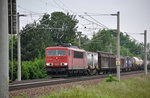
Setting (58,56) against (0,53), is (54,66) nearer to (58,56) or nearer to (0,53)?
(58,56)

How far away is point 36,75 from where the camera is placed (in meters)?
32.3

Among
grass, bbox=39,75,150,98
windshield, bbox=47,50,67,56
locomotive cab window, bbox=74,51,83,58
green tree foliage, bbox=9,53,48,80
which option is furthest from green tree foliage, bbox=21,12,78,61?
grass, bbox=39,75,150,98

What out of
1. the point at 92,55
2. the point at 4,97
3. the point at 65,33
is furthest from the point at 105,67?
the point at 4,97

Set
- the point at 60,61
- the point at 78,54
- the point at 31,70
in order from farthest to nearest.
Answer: the point at 78,54 → the point at 31,70 → the point at 60,61

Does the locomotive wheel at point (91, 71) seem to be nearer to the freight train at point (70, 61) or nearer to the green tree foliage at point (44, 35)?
the freight train at point (70, 61)

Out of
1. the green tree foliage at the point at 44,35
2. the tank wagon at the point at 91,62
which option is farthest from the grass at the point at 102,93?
the green tree foliage at the point at 44,35

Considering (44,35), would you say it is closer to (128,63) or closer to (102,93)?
(128,63)

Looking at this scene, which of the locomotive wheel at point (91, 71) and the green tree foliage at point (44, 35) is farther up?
the green tree foliage at point (44, 35)

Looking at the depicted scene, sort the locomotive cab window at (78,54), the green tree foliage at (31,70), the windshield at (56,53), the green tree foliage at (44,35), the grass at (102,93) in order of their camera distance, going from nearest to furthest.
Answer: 1. the grass at (102,93)
2. the windshield at (56,53)
3. the green tree foliage at (31,70)
4. the locomotive cab window at (78,54)
5. the green tree foliage at (44,35)

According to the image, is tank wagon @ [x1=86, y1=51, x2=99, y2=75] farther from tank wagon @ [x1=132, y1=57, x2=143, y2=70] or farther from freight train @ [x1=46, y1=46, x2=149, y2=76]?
tank wagon @ [x1=132, y1=57, x2=143, y2=70]

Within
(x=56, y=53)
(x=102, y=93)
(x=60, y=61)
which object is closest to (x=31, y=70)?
(x=56, y=53)

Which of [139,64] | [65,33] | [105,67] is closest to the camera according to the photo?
[105,67]

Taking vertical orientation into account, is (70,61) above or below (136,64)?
above

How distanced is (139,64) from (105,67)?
3163 centimetres
